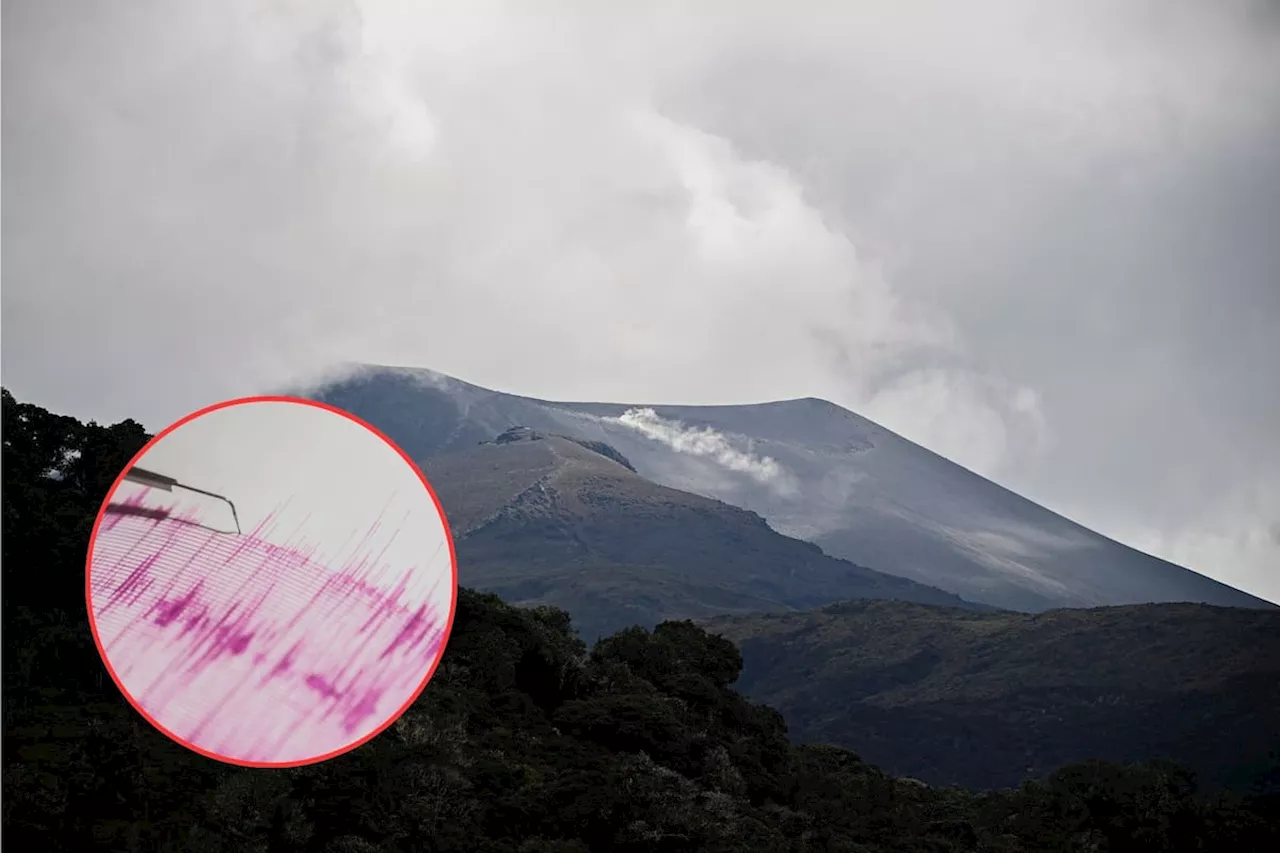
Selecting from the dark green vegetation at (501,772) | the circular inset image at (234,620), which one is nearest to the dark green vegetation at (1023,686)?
the dark green vegetation at (501,772)

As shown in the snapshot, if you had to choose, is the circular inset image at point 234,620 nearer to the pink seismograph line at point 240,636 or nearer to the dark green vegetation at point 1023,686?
the pink seismograph line at point 240,636

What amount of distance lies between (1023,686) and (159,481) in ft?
482

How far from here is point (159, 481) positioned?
758 cm

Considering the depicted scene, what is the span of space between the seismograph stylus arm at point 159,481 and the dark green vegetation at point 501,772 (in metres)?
11.8

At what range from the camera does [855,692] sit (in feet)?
481

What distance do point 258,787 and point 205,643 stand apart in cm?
1337

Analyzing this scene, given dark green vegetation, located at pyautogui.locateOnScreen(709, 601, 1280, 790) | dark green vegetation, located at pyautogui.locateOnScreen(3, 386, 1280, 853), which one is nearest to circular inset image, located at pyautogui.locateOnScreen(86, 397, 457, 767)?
dark green vegetation, located at pyautogui.locateOnScreen(3, 386, 1280, 853)

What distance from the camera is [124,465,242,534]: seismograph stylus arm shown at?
24.6 ft

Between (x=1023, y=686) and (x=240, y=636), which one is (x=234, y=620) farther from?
(x=1023, y=686)

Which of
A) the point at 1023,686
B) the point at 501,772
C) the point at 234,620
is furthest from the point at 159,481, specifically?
the point at 1023,686

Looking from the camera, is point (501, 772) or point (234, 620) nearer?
point (234, 620)

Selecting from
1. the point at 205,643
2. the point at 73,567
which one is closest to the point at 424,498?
the point at 205,643

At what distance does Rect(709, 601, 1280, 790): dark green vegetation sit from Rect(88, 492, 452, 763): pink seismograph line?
117933mm

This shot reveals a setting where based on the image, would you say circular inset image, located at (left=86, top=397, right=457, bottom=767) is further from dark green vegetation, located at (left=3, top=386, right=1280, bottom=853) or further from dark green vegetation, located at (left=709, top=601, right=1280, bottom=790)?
dark green vegetation, located at (left=709, top=601, right=1280, bottom=790)
